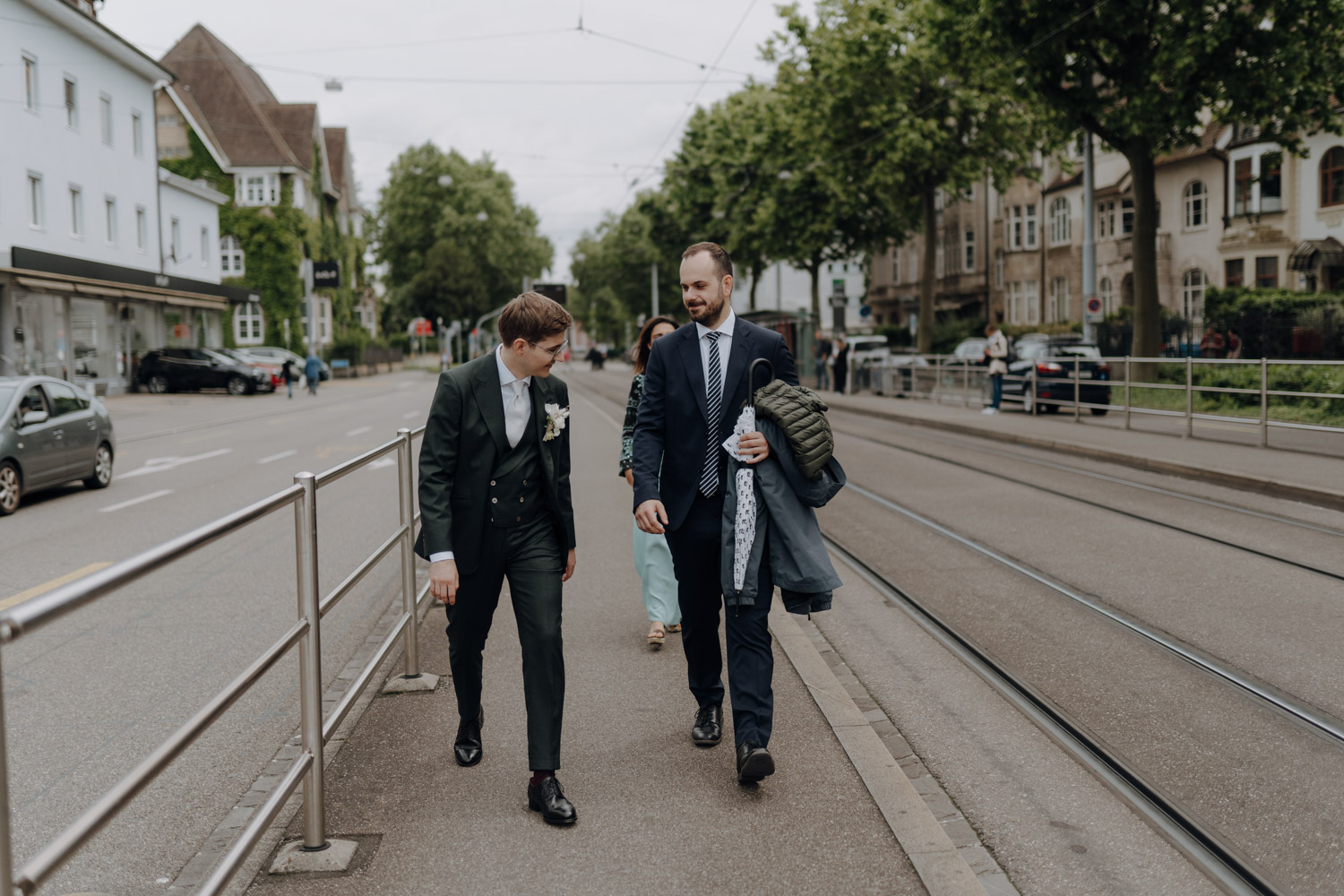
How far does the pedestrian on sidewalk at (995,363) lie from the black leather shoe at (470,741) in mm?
20196

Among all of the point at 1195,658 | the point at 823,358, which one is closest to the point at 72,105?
the point at 823,358

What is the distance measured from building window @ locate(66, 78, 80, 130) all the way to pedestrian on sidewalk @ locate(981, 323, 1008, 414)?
2664cm

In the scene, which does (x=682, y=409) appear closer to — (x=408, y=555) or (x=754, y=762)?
(x=754, y=762)

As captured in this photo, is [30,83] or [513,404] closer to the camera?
[513,404]

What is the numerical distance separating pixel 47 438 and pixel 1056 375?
1704 cm

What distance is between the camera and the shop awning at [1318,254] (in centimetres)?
3450

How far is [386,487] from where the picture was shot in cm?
1373

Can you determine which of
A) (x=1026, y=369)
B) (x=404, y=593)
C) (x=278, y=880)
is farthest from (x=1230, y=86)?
(x=278, y=880)

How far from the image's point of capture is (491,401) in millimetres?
4113

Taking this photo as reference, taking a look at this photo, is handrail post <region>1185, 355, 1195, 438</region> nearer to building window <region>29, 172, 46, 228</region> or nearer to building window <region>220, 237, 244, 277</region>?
building window <region>29, 172, 46, 228</region>

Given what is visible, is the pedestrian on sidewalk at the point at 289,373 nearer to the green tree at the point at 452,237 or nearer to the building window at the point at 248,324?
the building window at the point at 248,324

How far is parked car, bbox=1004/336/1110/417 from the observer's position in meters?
21.4

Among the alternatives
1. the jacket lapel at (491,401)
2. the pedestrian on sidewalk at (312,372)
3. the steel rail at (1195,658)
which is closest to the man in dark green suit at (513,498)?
the jacket lapel at (491,401)

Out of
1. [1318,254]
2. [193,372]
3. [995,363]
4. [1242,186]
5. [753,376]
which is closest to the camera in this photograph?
[753,376]
